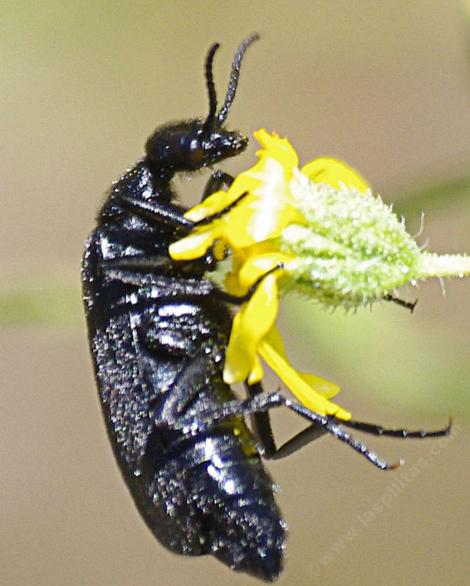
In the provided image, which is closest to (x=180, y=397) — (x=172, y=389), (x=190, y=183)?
(x=172, y=389)

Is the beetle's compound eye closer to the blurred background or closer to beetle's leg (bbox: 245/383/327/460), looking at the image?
beetle's leg (bbox: 245/383/327/460)

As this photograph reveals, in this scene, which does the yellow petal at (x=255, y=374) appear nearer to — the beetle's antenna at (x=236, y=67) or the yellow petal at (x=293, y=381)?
the yellow petal at (x=293, y=381)

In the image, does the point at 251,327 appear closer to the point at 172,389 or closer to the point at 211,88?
the point at 172,389

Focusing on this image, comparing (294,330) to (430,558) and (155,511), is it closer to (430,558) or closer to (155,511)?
(155,511)

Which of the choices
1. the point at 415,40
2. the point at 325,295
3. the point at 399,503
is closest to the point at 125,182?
the point at 325,295

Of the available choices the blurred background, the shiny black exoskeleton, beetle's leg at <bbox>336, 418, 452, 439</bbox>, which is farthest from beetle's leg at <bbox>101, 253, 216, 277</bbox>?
the blurred background

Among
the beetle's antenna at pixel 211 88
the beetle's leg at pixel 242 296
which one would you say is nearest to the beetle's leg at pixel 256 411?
the beetle's leg at pixel 242 296
